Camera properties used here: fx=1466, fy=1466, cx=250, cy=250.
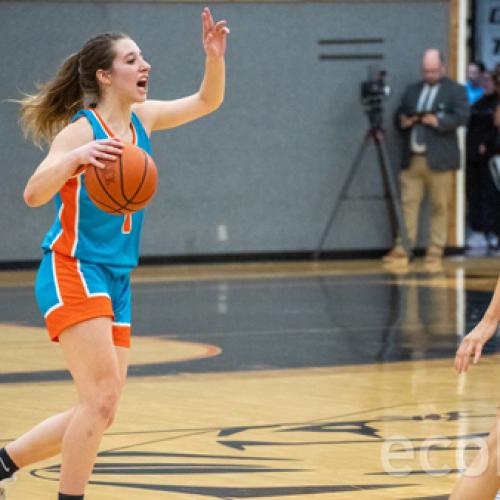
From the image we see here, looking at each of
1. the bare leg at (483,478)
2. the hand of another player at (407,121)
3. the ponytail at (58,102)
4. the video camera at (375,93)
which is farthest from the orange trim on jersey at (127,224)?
the hand of another player at (407,121)

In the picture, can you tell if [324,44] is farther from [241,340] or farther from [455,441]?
[455,441]

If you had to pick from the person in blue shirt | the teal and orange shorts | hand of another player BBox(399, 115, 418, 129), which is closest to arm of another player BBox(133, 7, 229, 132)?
the teal and orange shorts

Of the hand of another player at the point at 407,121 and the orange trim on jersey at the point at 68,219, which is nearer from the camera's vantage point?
the orange trim on jersey at the point at 68,219

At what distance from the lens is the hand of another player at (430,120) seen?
16.8 meters

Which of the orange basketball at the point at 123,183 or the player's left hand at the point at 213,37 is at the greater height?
the player's left hand at the point at 213,37

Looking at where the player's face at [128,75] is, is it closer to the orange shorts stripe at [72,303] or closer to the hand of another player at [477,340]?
the orange shorts stripe at [72,303]

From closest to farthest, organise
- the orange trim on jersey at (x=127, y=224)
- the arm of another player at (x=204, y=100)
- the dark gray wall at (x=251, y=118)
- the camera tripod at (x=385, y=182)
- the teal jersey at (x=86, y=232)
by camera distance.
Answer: the teal jersey at (x=86, y=232)
the orange trim on jersey at (x=127, y=224)
the arm of another player at (x=204, y=100)
the dark gray wall at (x=251, y=118)
the camera tripod at (x=385, y=182)

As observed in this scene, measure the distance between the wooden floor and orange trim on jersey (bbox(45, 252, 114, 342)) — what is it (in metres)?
0.79

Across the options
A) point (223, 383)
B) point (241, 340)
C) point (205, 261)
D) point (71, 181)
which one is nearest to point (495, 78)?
point (205, 261)

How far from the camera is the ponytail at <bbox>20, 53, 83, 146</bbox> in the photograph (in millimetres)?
5082

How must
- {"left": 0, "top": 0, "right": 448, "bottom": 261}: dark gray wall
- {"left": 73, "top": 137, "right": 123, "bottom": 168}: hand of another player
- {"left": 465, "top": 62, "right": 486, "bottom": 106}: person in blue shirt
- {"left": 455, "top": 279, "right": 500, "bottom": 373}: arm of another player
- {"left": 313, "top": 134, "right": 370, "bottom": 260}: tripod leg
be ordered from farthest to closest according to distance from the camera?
{"left": 465, "top": 62, "right": 486, "bottom": 106}: person in blue shirt
{"left": 313, "top": 134, "right": 370, "bottom": 260}: tripod leg
{"left": 0, "top": 0, "right": 448, "bottom": 261}: dark gray wall
{"left": 73, "top": 137, "right": 123, "bottom": 168}: hand of another player
{"left": 455, "top": 279, "right": 500, "bottom": 373}: arm of another player

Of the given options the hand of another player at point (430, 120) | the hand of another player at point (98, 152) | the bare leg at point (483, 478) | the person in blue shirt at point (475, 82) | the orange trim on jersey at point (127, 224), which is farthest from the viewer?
the person in blue shirt at point (475, 82)

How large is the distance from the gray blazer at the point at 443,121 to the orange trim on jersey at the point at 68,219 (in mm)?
12440

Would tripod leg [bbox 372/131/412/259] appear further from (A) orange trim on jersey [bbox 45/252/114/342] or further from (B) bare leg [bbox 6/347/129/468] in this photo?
(A) orange trim on jersey [bbox 45/252/114/342]
